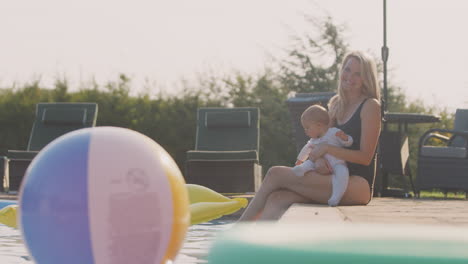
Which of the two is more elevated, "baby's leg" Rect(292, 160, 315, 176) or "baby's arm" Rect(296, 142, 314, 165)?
"baby's arm" Rect(296, 142, 314, 165)

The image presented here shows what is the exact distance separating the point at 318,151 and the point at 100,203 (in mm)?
1841

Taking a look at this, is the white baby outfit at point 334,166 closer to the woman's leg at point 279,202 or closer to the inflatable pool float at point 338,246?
the woman's leg at point 279,202

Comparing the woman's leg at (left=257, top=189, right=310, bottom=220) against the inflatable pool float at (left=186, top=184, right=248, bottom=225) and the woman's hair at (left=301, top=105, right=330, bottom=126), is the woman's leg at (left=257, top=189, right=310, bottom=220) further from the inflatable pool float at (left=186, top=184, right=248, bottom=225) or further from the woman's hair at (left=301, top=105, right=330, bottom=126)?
the inflatable pool float at (left=186, top=184, right=248, bottom=225)

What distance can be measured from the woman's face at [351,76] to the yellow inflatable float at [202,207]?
1249 mm

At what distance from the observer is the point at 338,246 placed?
1.84 metres

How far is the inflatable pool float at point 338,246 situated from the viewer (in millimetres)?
1771

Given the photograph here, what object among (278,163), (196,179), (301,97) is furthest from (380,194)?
(278,163)

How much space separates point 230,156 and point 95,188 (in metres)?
6.19

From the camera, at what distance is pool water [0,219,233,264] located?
159 inches

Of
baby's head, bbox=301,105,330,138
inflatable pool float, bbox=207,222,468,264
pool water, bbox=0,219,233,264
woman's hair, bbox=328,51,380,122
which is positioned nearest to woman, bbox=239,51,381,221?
woman's hair, bbox=328,51,380,122

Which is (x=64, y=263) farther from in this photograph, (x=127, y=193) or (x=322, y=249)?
(x=322, y=249)

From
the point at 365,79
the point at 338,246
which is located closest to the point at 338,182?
the point at 365,79

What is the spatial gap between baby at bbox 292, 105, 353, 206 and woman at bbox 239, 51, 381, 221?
4 centimetres

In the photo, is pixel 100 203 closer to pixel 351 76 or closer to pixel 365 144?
pixel 365 144
